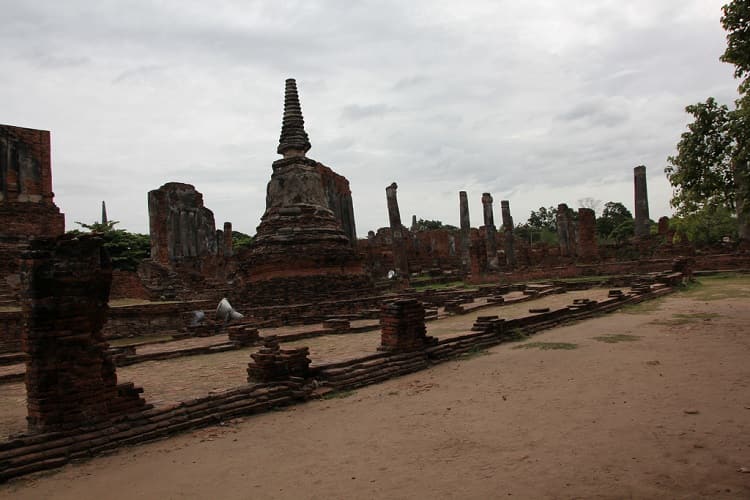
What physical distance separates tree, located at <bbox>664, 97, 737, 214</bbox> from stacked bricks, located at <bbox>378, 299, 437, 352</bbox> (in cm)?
497

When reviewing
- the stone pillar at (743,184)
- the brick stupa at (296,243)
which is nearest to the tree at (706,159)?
the stone pillar at (743,184)

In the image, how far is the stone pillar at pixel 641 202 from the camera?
2739cm

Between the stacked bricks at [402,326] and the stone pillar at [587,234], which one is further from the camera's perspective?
the stone pillar at [587,234]

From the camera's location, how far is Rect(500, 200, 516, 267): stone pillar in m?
30.9

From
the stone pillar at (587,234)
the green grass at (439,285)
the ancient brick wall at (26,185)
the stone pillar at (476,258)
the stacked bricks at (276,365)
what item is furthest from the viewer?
the stone pillar at (587,234)

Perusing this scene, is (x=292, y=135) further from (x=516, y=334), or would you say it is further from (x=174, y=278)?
(x=516, y=334)

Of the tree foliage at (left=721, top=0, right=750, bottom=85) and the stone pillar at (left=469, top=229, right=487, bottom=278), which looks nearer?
the tree foliage at (left=721, top=0, right=750, bottom=85)

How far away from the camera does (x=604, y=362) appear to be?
6816 mm

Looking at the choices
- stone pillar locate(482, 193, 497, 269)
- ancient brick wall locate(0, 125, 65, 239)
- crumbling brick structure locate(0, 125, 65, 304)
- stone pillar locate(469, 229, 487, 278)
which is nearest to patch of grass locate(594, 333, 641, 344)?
crumbling brick structure locate(0, 125, 65, 304)

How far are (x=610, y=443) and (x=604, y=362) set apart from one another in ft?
9.86

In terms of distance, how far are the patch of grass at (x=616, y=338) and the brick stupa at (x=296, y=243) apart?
894 cm

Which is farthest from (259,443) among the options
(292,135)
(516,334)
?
(292,135)

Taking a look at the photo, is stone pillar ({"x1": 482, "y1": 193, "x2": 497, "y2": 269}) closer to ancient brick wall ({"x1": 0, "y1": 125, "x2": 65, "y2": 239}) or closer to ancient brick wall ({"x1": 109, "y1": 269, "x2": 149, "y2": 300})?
ancient brick wall ({"x1": 109, "y1": 269, "x2": 149, "y2": 300})

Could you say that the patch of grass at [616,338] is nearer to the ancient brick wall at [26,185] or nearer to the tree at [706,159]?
the tree at [706,159]
